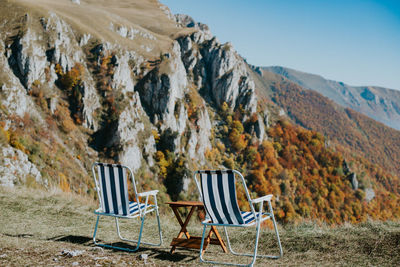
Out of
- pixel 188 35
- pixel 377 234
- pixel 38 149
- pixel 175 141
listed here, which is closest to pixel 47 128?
pixel 38 149

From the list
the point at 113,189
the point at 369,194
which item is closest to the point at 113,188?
the point at 113,189

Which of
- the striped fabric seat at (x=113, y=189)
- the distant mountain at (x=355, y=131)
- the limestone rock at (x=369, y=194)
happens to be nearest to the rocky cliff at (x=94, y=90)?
the striped fabric seat at (x=113, y=189)

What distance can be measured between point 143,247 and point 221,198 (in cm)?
178

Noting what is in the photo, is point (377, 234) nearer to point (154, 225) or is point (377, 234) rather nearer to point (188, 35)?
point (154, 225)

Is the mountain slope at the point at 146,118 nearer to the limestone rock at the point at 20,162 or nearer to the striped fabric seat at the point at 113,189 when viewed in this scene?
the limestone rock at the point at 20,162

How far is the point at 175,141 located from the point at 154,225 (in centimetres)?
5632

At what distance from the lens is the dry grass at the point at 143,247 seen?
3.78m

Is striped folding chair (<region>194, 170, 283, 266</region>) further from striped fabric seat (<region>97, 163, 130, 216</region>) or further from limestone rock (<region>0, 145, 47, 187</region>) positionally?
limestone rock (<region>0, 145, 47, 187</region>)

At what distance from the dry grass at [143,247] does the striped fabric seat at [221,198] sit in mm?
674

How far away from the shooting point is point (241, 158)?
8312 centimetres

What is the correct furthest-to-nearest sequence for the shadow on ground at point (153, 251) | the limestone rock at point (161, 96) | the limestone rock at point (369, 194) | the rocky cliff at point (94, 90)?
1. the limestone rock at point (369, 194)
2. the limestone rock at point (161, 96)
3. the rocky cliff at point (94, 90)
4. the shadow on ground at point (153, 251)

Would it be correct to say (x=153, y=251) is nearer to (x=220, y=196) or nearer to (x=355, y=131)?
(x=220, y=196)

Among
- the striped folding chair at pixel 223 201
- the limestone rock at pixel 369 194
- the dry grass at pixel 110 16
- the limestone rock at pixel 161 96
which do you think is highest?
the dry grass at pixel 110 16

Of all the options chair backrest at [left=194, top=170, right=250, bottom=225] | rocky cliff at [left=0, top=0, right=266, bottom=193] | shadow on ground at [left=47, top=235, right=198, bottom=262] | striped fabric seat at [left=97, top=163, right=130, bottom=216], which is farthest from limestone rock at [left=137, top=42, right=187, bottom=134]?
chair backrest at [left=194, top=170, right=250, bottom=225]
